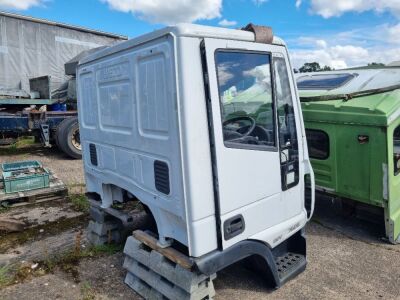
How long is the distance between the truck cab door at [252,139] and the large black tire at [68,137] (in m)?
6.63

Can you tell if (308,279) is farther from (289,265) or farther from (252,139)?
(252,139)

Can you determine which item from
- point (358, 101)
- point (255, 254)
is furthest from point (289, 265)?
point (358, 101)

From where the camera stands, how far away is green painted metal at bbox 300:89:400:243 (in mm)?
3947

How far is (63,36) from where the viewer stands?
41.6 feet

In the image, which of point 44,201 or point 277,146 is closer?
point 277,146

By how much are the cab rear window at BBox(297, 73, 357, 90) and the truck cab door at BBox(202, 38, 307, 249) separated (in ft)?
7.90

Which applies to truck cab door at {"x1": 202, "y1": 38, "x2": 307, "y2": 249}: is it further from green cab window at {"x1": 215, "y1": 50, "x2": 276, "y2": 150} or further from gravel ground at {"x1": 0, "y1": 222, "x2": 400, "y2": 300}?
gravel ground at {"x1": 0, "y1": 222, "x2": 400, "y2": 300}

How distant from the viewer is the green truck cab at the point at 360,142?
13.0 feet

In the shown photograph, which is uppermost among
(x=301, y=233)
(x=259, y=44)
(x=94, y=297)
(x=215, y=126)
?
(x=259, y=44)

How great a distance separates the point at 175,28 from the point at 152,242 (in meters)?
1.63

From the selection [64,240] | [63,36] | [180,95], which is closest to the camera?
[180,95]

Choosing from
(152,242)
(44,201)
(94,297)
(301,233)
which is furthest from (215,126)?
(44,201)

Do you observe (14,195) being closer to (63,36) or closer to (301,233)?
(301,233)

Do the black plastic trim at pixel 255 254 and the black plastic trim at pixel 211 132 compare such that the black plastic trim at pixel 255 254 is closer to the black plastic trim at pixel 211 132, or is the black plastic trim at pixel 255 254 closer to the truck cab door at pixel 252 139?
the truck cab door at pixel 252 139
